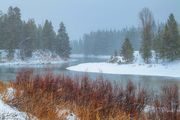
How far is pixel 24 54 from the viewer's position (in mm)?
81625

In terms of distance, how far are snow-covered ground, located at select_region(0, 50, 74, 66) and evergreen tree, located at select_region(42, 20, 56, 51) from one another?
1.88 m

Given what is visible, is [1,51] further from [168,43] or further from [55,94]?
[55,94]

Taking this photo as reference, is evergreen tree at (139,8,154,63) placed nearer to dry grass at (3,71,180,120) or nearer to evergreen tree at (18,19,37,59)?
evergreen tree at (18,19,37,59)

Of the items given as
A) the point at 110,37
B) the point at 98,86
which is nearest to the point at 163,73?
the point at 98,86

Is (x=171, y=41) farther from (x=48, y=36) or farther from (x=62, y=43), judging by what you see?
(x=62, y=43)

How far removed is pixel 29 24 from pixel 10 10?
6.05 meters

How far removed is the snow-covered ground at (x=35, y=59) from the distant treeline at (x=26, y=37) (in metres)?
1.37

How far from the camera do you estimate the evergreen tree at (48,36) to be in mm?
88750

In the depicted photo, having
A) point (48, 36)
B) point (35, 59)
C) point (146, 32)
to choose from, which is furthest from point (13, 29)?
point (146, 32)

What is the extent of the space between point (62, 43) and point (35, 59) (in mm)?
13379

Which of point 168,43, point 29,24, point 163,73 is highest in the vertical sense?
point 29,24

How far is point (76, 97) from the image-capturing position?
9.16 metres

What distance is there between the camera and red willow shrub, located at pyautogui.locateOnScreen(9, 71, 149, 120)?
7500 millimetres

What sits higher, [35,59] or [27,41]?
[27,41]
